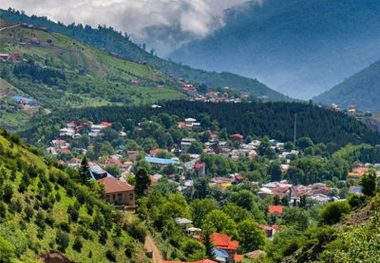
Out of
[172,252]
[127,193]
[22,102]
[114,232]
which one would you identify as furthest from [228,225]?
[22,102]

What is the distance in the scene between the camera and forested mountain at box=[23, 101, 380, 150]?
16900 centimetres

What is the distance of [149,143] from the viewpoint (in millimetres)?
152125

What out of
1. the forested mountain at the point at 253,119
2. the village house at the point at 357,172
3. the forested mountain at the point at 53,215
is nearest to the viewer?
the forested mountain at the point at 53,215

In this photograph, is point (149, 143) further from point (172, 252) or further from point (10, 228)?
point (10, 228)

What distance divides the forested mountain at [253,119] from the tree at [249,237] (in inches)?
4130

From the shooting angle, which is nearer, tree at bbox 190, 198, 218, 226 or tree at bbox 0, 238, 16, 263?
tree at bbox 0, 238, 16, 263

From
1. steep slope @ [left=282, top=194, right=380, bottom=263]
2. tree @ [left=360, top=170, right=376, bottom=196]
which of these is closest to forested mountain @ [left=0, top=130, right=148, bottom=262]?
steep slope @ [left=282, top=194, right=380, bottom=263]

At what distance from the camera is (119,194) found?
5066 centimetres

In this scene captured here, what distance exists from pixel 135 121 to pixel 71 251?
12969 cm

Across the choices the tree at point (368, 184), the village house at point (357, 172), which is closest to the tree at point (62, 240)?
the tree at point (368, 184)

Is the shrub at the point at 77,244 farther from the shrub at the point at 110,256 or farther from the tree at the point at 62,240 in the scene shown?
the shrub at the point at 110,256

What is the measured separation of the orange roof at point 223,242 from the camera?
51906mm

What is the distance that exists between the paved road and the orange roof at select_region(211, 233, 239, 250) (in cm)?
833

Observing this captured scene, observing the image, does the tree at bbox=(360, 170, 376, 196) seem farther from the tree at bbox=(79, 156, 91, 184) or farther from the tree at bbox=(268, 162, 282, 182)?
the tree at bbox=(268, 162, 282, 182)
